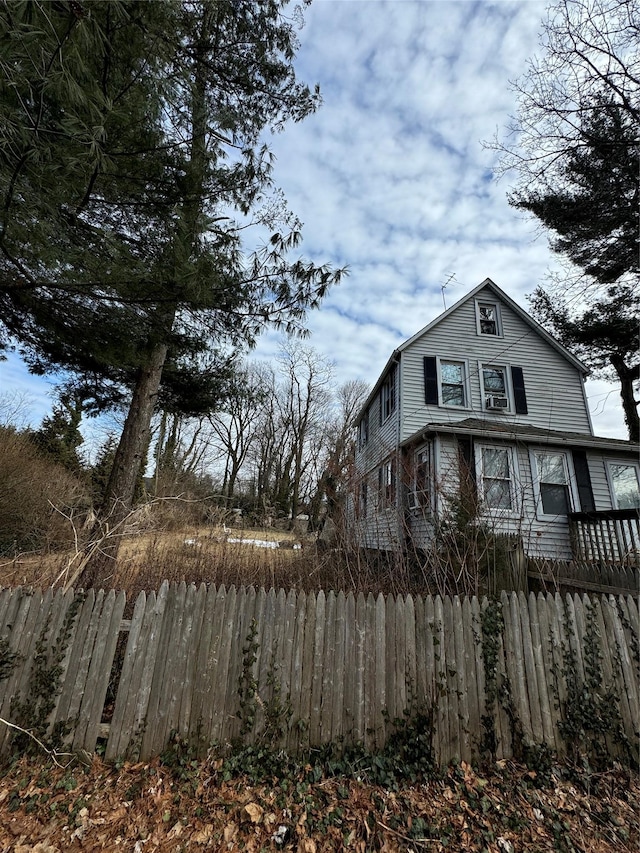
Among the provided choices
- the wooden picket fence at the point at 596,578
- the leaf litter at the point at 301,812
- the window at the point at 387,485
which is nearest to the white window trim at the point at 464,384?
the window at the point at 387,485

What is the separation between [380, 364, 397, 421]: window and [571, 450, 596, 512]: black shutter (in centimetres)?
531

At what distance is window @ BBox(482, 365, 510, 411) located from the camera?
1105 cm

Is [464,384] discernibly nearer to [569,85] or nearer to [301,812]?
[569,85]

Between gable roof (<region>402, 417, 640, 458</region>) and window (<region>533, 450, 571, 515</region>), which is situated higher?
gable roof (<region>402, 417, 640, 458</region>)

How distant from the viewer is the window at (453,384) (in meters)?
11.2

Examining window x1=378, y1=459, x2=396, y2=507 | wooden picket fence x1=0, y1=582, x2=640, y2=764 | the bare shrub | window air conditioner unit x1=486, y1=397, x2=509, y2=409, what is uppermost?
window air conditioner unit x1=486, y1=397, x2=509, y2=409

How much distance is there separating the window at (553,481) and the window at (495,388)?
2.14 m

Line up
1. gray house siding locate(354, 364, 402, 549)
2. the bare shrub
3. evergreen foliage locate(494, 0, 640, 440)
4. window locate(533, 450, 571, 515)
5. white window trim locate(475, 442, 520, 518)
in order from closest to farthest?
evergreen foliage locate(494, 0, 640, 440)
the bare shrub
white window trim locate(475, 442, 520, 518)
window locate(533, 450, 571, 515)
gray house siding locate(354, 364, 402, 549)

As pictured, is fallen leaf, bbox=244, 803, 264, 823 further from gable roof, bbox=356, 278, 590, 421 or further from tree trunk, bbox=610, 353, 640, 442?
tree trunk, bbox=610, 353, 640, 442

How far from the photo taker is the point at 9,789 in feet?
7.77

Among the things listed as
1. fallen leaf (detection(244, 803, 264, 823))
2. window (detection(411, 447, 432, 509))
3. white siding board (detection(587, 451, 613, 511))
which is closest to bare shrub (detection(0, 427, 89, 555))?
fallen leaf (detection(244, 803, 264, 823))

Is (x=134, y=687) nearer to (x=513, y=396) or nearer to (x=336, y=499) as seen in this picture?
(x=336, y=499)

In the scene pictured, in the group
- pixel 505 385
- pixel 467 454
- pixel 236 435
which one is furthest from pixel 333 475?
pixel 236 435

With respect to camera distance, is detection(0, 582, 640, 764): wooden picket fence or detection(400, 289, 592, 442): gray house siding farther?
detection(400, 289, 592, 442): gray house siding
